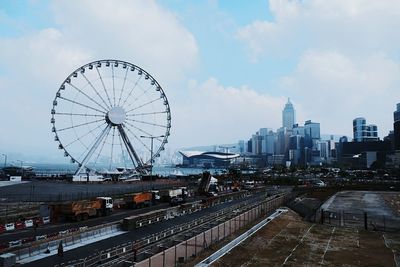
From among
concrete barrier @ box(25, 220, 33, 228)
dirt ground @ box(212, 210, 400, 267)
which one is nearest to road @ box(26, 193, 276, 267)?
dirt ground @ box(212, 210, 400, 267)

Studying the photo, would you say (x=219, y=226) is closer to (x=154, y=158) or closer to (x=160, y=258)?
(x=160, y=258)

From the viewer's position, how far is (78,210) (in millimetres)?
47031

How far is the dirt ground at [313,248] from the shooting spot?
3028cm

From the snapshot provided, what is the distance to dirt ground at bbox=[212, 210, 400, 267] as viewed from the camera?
30.3 m

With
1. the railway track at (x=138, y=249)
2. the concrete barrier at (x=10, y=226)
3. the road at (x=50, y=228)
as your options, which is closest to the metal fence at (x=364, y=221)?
the railway track at (x=138, y=249)

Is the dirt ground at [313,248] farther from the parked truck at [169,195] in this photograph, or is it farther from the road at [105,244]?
the parked truck at [169,195]

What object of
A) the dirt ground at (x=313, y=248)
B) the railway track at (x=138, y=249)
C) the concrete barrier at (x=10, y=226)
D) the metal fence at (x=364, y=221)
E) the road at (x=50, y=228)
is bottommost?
the metal fence at (x=364, y=221)

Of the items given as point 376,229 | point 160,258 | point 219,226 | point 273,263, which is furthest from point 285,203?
point 160,258

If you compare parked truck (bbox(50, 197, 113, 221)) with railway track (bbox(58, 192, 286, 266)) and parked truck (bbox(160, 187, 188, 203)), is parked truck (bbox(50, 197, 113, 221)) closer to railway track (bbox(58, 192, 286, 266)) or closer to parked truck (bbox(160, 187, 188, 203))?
railway track (bbox(58, 192, 286, 266))

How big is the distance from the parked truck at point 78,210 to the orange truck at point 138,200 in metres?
9.12

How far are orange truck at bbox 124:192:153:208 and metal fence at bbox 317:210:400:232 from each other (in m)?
26.4

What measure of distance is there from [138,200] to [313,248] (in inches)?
1267

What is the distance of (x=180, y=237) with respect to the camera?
31.6 metres

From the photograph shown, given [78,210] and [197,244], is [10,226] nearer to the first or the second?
[78,210]
